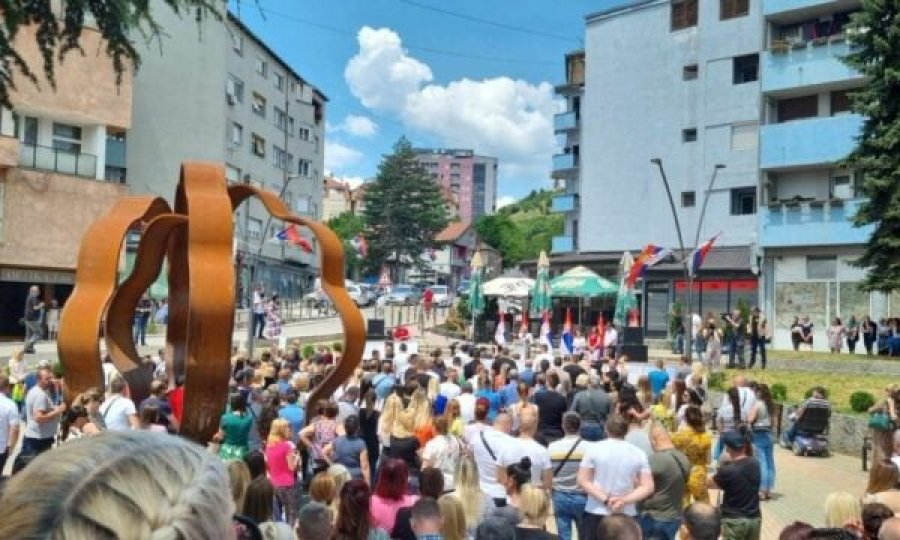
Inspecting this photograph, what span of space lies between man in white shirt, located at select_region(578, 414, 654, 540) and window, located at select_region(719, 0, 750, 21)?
41955 millimetres

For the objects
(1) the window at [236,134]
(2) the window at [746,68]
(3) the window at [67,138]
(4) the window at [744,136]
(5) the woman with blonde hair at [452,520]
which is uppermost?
(2) the window at [746,68]

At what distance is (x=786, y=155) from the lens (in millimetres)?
40250

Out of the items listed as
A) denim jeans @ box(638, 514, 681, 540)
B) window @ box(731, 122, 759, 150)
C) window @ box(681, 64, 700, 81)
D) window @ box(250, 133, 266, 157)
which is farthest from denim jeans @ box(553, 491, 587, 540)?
window @ box(250, 133, 266, 157)

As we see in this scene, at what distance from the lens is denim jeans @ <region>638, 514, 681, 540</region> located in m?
8.15

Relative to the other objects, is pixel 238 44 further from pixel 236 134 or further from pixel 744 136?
pixel 744 136

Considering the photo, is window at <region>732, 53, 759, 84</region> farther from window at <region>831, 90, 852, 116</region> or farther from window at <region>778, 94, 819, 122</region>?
window at <region>831, 90, 852, 116</region>

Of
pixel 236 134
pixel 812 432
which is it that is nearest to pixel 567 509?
pixel 812 432

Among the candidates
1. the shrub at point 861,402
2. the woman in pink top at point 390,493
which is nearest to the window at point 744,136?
the shrub at point 861,402

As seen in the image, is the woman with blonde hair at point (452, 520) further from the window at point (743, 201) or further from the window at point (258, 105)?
the window at point (258, 105)

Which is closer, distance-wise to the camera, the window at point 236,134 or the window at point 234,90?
the window at point 234,90

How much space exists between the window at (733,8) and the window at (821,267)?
14.0 meters

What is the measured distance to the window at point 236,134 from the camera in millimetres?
55562

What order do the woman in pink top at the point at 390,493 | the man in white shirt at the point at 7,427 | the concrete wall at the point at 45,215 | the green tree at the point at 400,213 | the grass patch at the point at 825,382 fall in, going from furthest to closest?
the green tree at the point at 400,213
the concrete wall at the point at 45,215
the grass patch at the point at 825,382
the man in white shirt at the point at 7,427
the woman in pink top at the point at 390,493

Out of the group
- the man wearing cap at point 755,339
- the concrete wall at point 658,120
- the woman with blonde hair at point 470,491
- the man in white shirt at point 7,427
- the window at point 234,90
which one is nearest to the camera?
the woman with blonde hair at point 470,491
